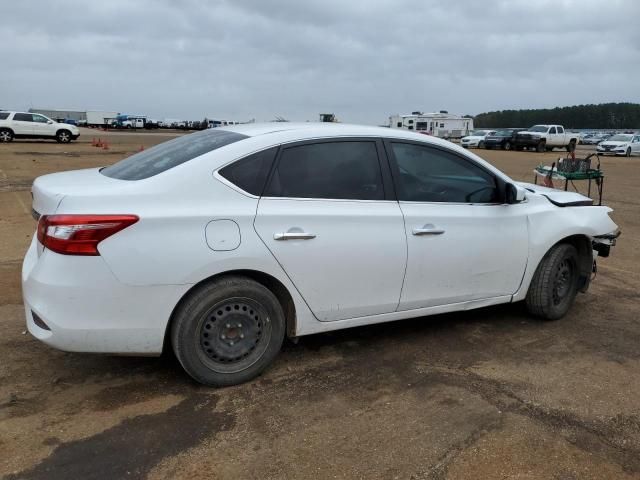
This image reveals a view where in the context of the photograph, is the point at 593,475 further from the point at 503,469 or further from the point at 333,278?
the point at 333,278

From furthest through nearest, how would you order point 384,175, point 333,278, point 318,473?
point 384,175 → point 333,278 → point 318,473

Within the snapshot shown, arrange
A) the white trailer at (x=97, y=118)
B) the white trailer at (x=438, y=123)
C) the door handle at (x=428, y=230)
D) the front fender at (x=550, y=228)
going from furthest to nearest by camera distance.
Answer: the white trailer at (x=97, y=118) → the white trailer at (x=438, y=123) → the front fender at (x=550, y=228) → the door handle at (x=428, y=230)

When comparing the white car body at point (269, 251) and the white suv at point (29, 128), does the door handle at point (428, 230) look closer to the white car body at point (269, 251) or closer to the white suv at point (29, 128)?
the white car body at point (269, 251)

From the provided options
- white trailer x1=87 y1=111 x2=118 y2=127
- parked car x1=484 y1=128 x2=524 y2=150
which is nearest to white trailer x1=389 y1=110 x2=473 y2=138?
parked car x1=484 y1=128 x2=524 y2=150

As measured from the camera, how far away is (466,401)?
3453 millimetres

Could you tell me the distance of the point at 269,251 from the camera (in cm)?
340

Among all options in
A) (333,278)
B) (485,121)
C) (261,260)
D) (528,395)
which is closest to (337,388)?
(333,278)

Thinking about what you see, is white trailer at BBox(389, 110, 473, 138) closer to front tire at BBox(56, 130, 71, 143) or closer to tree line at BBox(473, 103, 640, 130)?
front tire at BBox(56, 130, 71, 143)

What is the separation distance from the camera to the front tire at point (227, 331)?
330 centimetres

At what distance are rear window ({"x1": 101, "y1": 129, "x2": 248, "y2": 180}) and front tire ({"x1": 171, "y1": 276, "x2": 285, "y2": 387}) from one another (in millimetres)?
804

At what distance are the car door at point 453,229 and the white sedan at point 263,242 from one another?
0.04 feet

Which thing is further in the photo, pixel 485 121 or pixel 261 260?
pixel 485 121

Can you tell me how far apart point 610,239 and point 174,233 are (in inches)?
155

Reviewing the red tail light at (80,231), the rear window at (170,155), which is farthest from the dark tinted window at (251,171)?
the red tail light at (80,231)
